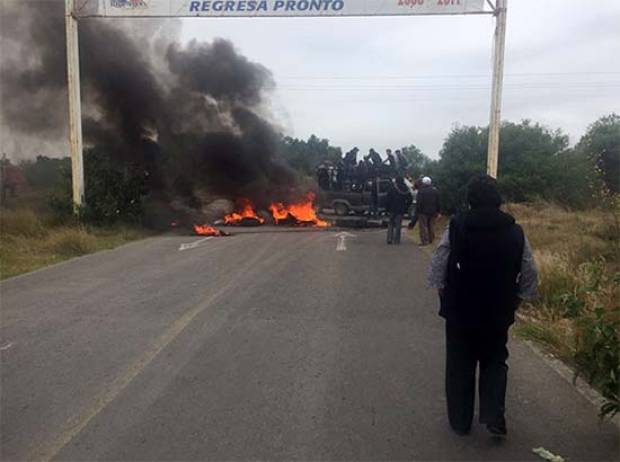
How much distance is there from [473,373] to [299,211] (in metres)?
19.5

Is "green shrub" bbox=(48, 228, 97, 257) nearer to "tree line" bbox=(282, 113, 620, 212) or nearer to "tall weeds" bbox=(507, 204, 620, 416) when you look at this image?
"tall weeds" bbox=(507, 204, 620, 416)

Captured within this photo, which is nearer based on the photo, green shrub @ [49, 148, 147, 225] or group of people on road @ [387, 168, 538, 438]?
group of people on road @ [387, 168, 538, 438]

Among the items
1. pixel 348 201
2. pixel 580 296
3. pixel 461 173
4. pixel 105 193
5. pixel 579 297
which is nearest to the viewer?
pixel 579 297

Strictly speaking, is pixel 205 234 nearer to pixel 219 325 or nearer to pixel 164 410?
pixel 219 325

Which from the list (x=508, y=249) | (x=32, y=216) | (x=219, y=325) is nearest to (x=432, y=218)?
(x=219, y=325)

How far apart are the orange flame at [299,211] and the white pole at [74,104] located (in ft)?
25.4

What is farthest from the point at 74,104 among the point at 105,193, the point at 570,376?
the point at 570,376

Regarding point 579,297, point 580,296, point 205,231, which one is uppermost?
point 579,297

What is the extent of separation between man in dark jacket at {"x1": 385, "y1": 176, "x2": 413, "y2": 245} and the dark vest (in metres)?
10.9

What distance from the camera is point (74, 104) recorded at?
17.1m

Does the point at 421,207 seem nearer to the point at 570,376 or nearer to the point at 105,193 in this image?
the point at 105,193

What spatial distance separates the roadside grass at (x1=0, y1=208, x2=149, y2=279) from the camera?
476 inches

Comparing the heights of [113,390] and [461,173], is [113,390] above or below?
below

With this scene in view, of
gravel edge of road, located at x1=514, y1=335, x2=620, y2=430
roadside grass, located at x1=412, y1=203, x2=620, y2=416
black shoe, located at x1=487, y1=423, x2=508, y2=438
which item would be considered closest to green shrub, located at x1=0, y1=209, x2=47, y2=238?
roadside grass, located at x1=412, y1=203, x2=620, y2=416
